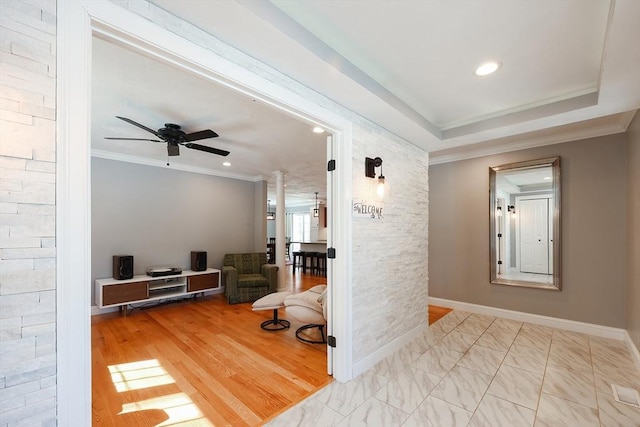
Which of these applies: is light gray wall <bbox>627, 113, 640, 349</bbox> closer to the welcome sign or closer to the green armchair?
the welcome sign

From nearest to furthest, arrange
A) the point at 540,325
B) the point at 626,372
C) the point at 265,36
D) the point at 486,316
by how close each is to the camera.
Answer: the point at 265,36 → the point at 626,372 → the point at 540,325 → the point at 486,316

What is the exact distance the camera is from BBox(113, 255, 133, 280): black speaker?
4.31 m

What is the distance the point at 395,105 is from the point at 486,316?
3.44 metres

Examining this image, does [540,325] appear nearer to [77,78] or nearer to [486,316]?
[486,316]

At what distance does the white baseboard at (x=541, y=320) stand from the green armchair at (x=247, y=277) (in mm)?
2987

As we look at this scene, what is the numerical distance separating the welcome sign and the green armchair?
10.5 ft

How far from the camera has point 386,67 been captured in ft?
7.25

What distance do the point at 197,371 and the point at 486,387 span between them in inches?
100.0

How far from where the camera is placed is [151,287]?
15.1ft

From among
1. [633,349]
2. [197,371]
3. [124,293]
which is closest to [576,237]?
[633,349]

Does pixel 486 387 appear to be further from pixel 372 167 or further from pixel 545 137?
pixel 545 137

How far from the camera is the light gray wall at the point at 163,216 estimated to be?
14.7 feet

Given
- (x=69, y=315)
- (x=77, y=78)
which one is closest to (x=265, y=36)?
(x=77, y=78)

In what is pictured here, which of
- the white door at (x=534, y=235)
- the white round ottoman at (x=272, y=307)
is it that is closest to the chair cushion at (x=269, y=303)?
the white round ottoman at (x=272, y=307)
